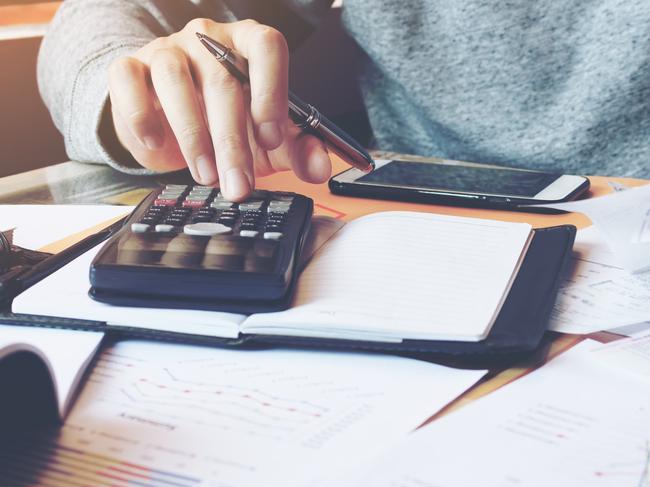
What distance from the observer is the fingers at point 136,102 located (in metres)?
0.55

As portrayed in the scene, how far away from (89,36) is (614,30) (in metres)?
0.58

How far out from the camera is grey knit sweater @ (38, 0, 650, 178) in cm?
77

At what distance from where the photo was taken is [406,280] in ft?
1.33

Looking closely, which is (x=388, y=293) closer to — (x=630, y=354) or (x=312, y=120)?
(x=630, y=354)

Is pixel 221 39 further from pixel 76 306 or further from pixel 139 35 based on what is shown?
pixel 76 306

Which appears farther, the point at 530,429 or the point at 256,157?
the point at 256,157

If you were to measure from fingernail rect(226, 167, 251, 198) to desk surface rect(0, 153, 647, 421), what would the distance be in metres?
0.09

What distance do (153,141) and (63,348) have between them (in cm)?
23

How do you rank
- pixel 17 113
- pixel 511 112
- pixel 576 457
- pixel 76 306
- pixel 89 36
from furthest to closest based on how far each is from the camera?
pixel 17 113 < pixel 511 112 < pixel 89 36 < pixel 76 306 < pixel 576 457

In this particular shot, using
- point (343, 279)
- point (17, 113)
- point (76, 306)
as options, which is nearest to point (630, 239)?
point (343, 279)

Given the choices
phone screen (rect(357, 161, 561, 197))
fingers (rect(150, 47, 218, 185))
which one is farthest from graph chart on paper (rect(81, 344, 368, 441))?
phone screen (rect(357, 161, 561, 197))

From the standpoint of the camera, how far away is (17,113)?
1.00 metres

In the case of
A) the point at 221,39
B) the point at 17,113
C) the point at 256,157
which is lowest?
the point at 17,113

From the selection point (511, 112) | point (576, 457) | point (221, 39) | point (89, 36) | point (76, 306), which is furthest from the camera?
point (511, 112)
